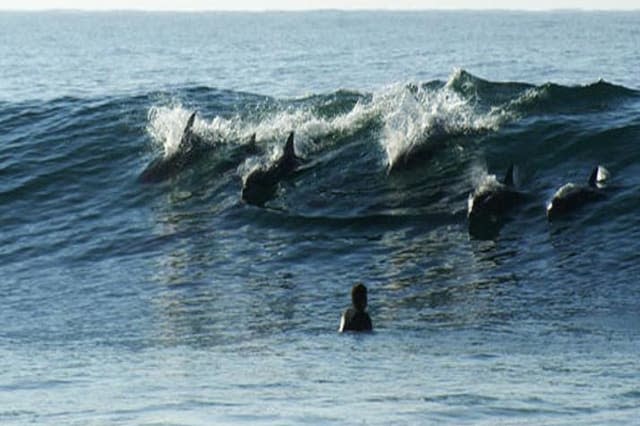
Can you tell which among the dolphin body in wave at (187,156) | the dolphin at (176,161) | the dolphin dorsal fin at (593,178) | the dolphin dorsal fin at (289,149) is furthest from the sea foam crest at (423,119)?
the dolphin dorsal fin at (593,178)

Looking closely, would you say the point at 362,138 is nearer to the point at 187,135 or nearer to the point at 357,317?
the point at 187,135

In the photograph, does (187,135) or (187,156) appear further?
(187,135)

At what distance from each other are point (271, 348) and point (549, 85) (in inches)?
587

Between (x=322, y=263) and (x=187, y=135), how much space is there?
25.0 feet

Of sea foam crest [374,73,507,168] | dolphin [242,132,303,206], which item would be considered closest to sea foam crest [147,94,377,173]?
sea foam crest [374,73,507,168]

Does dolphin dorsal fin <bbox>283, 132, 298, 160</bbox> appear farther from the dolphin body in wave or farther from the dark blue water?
the dolphin body in wave

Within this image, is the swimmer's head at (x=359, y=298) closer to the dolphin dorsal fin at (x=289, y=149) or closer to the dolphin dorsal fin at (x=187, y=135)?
the dolphin dorsal fin at (x=289, y=149)

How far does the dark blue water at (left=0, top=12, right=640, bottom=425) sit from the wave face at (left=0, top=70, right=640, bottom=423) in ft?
0.17

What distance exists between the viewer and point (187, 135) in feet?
93.5

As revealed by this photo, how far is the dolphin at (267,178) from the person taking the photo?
82.0ft

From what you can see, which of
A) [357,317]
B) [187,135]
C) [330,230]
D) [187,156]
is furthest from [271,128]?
[357,317]


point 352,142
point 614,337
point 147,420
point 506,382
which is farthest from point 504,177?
point 147,420

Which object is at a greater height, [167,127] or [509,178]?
[509,178]

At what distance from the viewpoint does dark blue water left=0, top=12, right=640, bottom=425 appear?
13.7m
